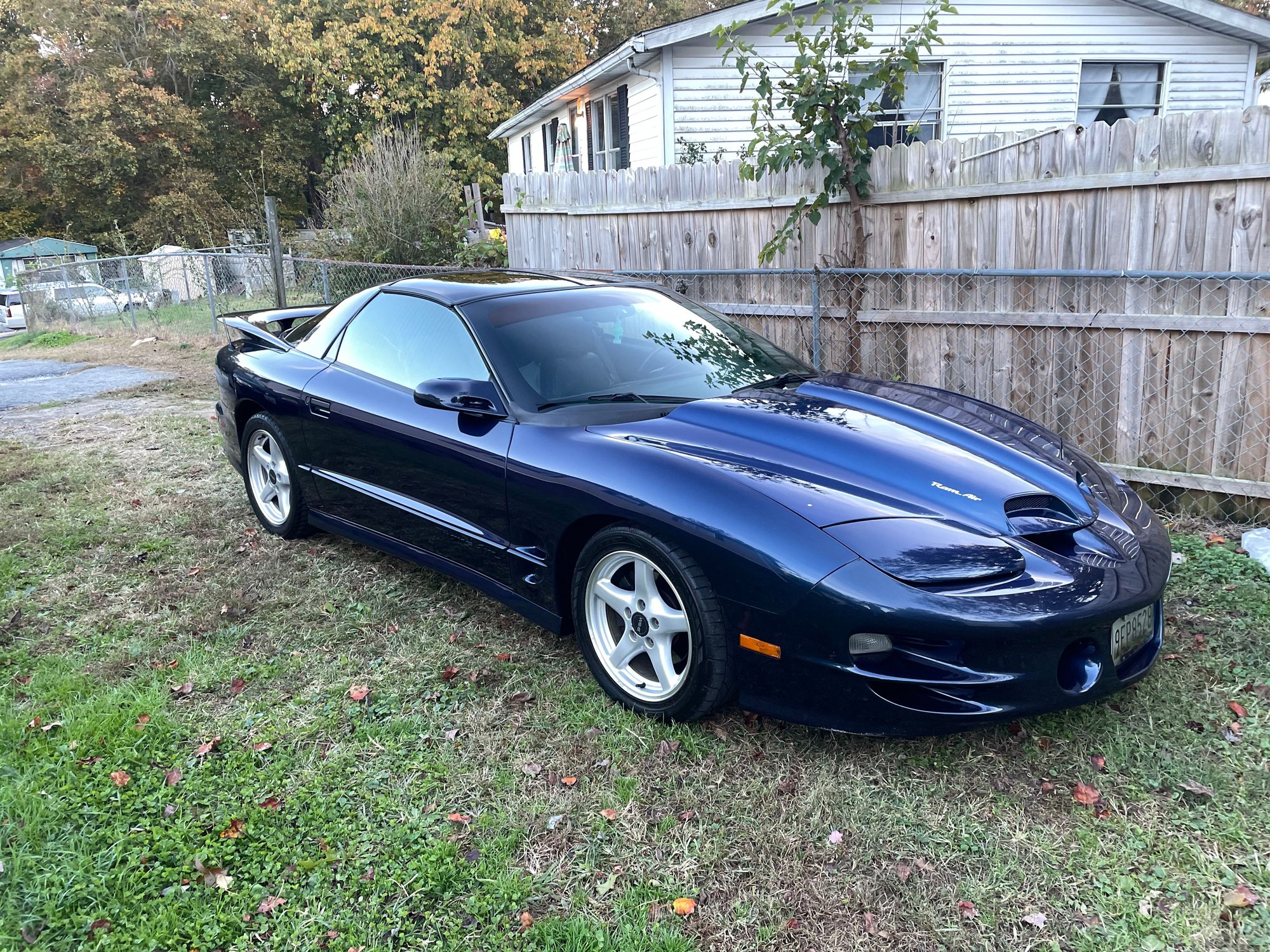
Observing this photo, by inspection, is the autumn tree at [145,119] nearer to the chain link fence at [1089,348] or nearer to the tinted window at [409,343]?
the chain link fence at [1089,348]

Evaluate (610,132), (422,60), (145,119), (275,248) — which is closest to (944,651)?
(275,248)

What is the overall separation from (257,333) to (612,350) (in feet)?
8.32

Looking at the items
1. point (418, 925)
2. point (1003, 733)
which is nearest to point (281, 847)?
point (418, 925)

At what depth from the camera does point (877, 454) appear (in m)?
3.12

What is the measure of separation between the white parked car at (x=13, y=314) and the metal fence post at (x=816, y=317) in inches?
1029

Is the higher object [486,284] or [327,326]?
[486,284]

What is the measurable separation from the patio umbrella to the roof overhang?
4.83 meters

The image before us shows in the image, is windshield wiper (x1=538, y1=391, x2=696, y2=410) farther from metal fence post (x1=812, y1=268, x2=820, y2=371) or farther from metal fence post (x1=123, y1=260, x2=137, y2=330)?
metal fence post (x1=123, y1=260, x2=137, y2=330)

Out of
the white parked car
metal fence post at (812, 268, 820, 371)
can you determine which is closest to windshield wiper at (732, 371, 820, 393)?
metal fence post at (812, 268, 820, 371)

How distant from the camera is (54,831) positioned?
2646 mm

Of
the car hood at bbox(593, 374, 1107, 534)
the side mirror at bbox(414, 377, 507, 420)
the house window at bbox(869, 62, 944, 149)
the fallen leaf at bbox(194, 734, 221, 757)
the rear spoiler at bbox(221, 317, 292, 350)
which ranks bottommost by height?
the fallen leaf at bbox(194, 734, 221, 757)

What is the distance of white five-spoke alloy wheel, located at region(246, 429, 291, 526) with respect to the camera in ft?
16.3

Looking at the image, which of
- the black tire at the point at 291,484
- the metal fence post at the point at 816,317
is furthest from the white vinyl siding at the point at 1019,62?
the black tire at the point at 291,484

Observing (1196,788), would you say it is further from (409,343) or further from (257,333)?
(257,333)
